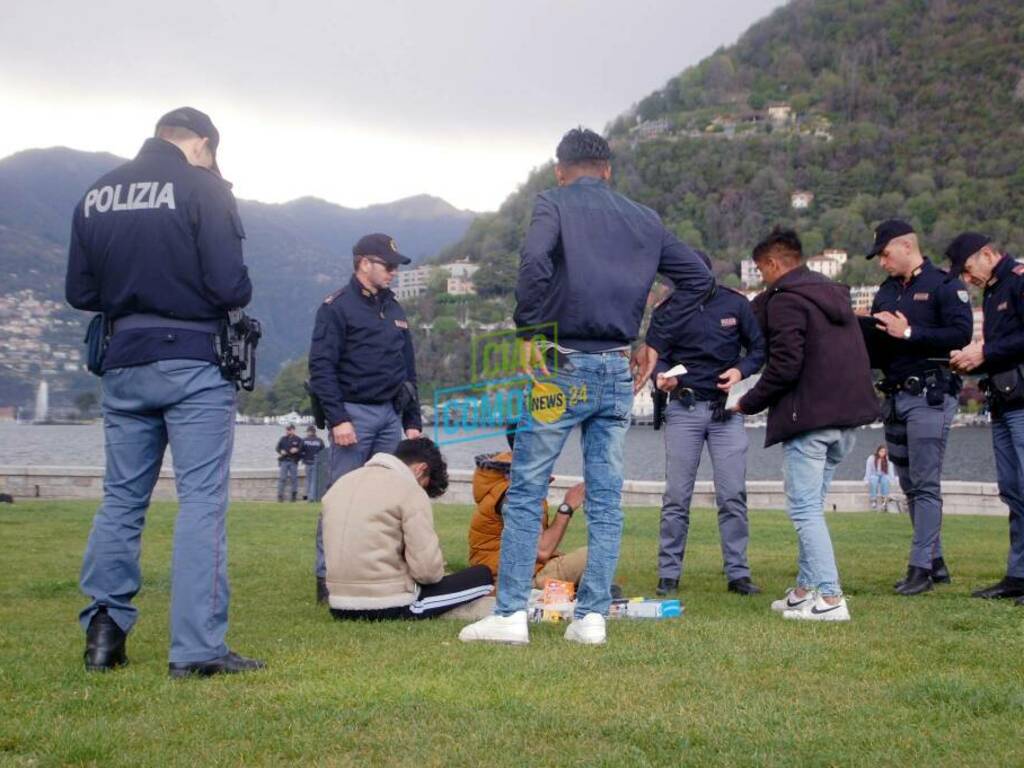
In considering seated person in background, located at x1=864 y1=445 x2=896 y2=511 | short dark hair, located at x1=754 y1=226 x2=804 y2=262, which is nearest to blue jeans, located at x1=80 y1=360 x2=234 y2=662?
short dark hair, located at x1=754 y1=226 x2=804 y2=262

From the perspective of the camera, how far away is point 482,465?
6.92 meters

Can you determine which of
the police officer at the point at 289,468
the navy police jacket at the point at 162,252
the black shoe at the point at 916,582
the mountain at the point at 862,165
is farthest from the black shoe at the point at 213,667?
the mountain at the point at 862,165

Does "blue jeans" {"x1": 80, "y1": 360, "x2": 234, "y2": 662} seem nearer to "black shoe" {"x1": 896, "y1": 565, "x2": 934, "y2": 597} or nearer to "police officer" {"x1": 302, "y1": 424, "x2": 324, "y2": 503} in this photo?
"black shoe" {"x1": 896, "y1": 565, "x2": 934, "y2": 597}

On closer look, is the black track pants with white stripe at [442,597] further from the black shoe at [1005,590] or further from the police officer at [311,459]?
the police officer at [311,459]

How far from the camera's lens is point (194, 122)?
4559 millimetres

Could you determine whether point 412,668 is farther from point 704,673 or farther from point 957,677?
point 957,677

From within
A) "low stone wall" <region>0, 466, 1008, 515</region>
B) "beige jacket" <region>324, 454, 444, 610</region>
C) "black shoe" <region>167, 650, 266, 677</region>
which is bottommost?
"low stone wall" <region>0, 466, 1008, 515</region>

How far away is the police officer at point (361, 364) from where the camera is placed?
701 centimetres

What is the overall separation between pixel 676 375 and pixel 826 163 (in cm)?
18714

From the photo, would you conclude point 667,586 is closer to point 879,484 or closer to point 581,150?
point 581,150

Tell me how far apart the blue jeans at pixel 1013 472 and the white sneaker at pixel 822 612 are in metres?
1.61

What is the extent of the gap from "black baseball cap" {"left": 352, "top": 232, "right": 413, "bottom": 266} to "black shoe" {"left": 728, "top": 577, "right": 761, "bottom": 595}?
289cm

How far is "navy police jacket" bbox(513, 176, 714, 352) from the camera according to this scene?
4.99 metres

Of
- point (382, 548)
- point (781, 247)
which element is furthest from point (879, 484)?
point (382, 548)
